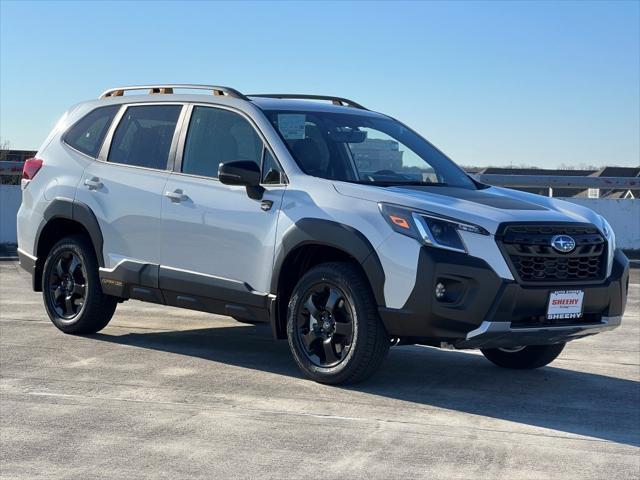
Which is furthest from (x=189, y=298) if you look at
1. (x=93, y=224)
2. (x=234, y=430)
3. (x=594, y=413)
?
(x=594, y=413)

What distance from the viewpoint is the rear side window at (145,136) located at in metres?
8.66

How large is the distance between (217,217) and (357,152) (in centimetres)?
105

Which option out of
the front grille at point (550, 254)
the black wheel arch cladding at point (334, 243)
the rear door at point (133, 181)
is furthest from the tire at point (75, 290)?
the front grille at point (550, 254)

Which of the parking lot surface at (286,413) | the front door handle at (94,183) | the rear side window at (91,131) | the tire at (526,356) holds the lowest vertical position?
the parking lot surface at (286,413)

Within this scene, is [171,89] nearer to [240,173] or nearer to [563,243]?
[240,173]

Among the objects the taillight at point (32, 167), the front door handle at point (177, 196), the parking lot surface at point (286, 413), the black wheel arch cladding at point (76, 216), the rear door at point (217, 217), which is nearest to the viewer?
the parking lot surface at point (286, 413)

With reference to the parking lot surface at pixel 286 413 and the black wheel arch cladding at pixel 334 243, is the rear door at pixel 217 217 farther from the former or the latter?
the parking lot surface at pixel 286 413

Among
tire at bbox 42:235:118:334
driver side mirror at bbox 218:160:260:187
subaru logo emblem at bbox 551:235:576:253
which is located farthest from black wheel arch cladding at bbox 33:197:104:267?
subaru logo emblem at bbox 551:235:576:253

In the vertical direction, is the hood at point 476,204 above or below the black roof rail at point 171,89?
below

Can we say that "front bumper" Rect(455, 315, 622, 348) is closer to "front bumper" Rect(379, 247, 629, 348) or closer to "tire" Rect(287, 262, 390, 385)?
"front bumper" Rect(379, 247, 629, 348)

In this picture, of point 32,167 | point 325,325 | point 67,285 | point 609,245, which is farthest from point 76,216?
point 609,245

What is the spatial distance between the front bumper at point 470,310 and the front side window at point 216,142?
1.70 meters

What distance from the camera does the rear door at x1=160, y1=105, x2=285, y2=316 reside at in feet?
25.4

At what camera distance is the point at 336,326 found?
7.30 meters
